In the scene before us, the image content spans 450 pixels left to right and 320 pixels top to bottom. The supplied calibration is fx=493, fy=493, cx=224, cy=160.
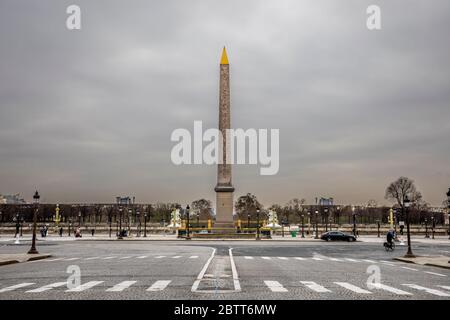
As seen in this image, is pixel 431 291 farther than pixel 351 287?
No

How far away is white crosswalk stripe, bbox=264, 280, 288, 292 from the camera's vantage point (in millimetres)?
12730

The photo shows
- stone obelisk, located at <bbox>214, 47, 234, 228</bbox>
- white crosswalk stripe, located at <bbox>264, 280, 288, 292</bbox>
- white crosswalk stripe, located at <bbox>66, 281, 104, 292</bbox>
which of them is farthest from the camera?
stone obelisk, located at <bbox>214, 47, 234, 228</bbox>

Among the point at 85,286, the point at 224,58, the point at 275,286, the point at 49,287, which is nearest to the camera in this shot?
the point at 49,287

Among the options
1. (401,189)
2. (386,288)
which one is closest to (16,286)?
(386,288)

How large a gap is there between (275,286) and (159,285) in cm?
323

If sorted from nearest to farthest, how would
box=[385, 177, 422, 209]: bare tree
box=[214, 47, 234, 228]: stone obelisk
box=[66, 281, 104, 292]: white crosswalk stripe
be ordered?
box=[66, 281, 104, 292]: white crosswalk stripe
box=[214, 47, 234, 228]: stone obelisk
box=[385, 177, 422, 209]: bare tree

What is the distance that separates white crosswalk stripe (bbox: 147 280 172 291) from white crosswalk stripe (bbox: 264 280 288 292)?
9.51ft

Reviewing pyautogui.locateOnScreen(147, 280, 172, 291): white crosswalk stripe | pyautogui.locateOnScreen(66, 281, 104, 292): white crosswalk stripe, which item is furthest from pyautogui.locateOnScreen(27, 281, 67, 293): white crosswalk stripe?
pyautogui.locateOnScreen(147, 280, 172, 291): white crosswalk stripe

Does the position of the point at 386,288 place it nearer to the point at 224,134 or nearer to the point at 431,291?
the point at 431,291

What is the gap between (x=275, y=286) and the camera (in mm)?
13711

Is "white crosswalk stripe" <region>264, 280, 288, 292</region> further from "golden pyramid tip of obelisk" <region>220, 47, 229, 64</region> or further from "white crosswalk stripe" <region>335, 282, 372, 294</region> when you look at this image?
"golden pyramid tip of obelisk" <region>220, 47, 229, 64</region>
